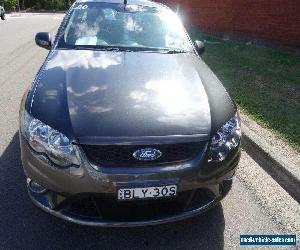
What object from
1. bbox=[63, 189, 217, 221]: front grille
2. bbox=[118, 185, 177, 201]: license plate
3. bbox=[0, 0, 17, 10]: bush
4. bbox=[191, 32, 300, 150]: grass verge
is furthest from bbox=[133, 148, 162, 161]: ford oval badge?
bbox=[0, 0, 17, 10]: bush

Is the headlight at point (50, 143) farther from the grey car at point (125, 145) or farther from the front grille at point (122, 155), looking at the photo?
the front grille at point (122, 155)

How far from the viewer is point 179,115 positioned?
296 centimetres

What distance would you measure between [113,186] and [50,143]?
527 mm

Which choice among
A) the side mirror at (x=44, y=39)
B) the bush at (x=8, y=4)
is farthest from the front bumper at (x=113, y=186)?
the bush at (x=8, y=4)

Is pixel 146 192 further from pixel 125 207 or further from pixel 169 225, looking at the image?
pixel 169 225

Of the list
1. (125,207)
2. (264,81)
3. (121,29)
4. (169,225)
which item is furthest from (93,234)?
(264,81)

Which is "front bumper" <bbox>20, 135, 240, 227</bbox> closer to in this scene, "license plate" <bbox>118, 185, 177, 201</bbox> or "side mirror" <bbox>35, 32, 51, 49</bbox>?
"license plate" <bbox>118, 185, 177, 201</bbox>

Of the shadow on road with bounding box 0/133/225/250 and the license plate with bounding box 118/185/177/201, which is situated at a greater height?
the license plate with bounding box 118/185/177/201

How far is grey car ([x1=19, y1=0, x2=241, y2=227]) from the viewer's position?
2682mm

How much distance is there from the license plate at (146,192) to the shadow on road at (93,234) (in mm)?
479

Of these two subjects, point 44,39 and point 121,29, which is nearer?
point 121,29

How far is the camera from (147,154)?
271 cm

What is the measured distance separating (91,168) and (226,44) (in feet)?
33.4

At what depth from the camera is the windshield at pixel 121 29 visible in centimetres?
429
